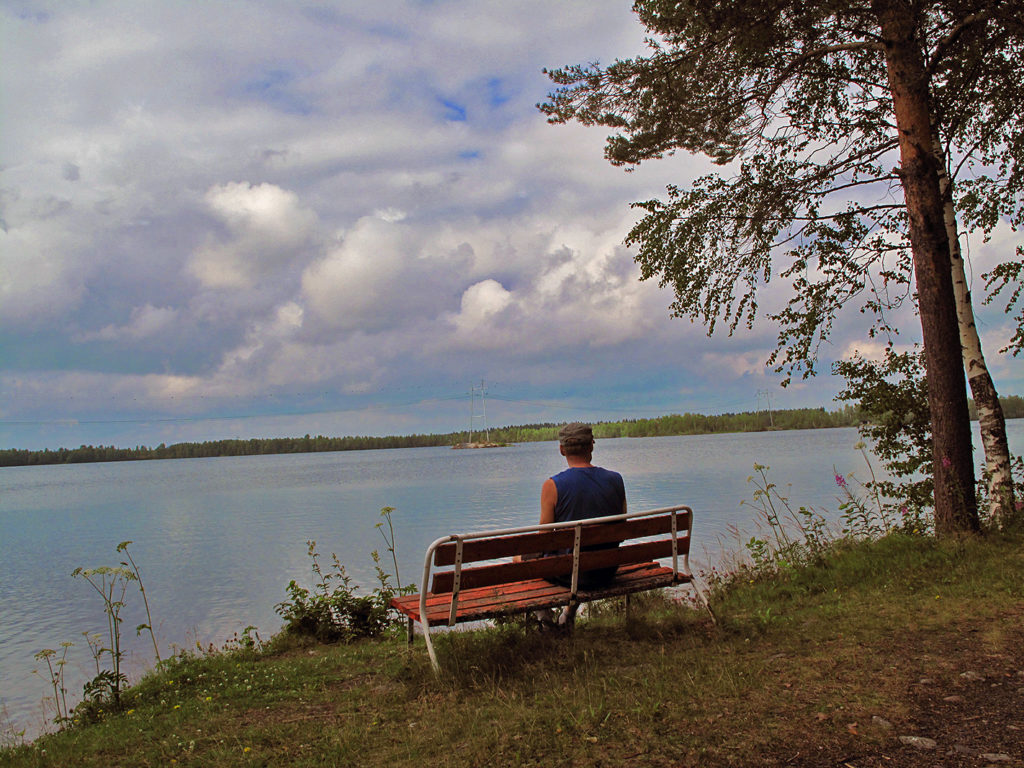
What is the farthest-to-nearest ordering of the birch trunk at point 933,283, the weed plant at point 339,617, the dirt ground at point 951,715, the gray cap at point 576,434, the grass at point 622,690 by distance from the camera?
the weed plant at point 339,617, the birch trunk at point 933,283, the gray cap at point 576,434, the grass at point 622,690, the dirt ground at point 951,715

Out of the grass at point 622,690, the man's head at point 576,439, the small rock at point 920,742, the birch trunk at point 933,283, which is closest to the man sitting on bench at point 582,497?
the man's head at point 576,439

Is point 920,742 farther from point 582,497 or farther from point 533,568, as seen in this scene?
point 582,497

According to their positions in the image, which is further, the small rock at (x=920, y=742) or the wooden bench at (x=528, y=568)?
the wooden bench at (x=528, y=568)

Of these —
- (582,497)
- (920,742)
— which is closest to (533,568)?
(582,497)

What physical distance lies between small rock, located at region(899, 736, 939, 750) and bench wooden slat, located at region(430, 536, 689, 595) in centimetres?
214

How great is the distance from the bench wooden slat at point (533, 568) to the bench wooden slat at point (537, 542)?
2.7 inches

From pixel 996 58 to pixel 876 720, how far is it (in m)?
8.06

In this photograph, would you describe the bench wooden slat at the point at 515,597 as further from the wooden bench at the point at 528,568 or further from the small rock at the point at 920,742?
the small rock at the point at 920,742

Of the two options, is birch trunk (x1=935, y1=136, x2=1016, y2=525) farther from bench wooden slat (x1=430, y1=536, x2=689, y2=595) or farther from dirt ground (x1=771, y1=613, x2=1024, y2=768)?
bench wooden slat (x1=430, y1=536, x2=689, y2=595)

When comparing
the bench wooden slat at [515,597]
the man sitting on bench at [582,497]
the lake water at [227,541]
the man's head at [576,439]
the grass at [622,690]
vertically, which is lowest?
the lake water at [227,541]

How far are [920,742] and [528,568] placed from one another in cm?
233

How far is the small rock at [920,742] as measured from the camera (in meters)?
3.12

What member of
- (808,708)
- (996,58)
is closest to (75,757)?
(808,708)

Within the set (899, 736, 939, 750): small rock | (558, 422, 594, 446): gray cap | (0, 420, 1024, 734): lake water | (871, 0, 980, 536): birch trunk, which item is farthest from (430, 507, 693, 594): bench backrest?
(0, 420, 1024, 734): lake water
